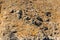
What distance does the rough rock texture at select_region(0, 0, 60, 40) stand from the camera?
8.68 m

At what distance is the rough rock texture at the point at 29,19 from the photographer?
8680mm

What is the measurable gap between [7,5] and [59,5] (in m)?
2.00

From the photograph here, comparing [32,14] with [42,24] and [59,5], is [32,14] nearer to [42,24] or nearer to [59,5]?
[42,24]

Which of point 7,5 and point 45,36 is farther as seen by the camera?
point 7,5

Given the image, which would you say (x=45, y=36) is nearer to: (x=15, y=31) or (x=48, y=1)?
(x=15, y=31)

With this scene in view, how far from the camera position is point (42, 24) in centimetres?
922

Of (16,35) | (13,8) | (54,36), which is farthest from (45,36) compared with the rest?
(13,8)

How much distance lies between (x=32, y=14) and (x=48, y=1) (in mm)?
1102

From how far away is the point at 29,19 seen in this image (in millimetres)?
9195

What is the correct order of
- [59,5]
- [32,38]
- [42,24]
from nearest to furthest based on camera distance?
[32,38]
[42,24]
[59,5]

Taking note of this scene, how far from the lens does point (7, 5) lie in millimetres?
9656

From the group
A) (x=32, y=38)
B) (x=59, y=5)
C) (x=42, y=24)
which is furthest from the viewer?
(x=59, y=5)

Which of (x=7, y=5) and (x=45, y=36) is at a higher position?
(x=7, y=5)

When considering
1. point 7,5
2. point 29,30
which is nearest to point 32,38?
point 29,30
